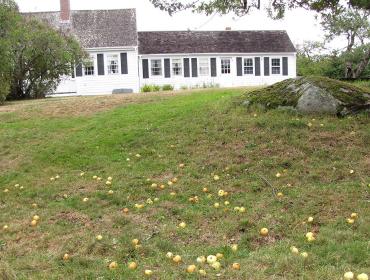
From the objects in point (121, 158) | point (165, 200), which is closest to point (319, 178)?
point (165, 200)

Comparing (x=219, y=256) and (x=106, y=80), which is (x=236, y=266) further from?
(x=106, y=80)

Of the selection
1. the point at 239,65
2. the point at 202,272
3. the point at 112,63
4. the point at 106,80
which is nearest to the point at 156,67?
the point at 112,63

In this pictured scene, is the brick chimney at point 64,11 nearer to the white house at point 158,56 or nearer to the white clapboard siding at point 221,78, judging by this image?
the white house at point 158,56

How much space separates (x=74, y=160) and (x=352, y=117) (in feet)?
19.8

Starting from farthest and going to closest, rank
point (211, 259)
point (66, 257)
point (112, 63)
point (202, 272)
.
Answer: point (112, 63) → point (66, 257) → point (211, 259) → point (202, 272)

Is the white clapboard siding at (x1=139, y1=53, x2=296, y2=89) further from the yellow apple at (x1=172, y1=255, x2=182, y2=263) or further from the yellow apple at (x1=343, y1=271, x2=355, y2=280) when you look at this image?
the yellow apple at (x1=343, y1=271, x2=355, y2=280)

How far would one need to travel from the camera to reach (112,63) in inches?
1435

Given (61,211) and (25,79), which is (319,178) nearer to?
(61,211)

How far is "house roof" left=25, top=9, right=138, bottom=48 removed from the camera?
1430 inches

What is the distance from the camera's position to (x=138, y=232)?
634cm

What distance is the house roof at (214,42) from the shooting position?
3784 centimetres

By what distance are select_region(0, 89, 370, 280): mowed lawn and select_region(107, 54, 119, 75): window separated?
77.3ft

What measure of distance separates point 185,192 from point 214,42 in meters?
32.1

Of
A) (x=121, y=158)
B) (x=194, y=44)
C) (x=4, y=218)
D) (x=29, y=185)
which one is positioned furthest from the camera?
(x=194, y=44)
